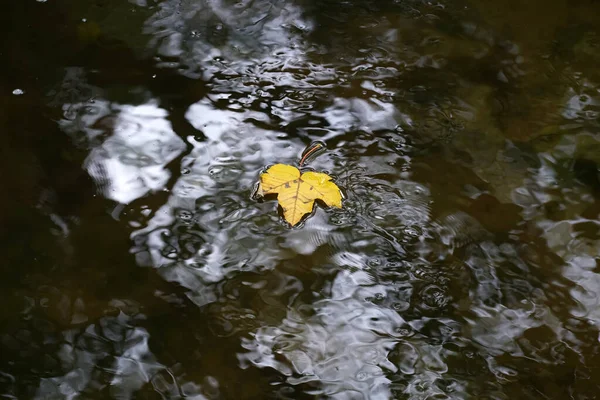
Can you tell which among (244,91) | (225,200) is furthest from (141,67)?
(225,200)

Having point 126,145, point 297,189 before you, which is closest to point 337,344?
point 297,189

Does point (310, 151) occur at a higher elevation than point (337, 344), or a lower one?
higher

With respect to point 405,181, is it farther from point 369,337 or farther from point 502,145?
point 369,337

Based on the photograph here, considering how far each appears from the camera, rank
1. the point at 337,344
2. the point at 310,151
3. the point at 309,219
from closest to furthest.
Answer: the point at 337,344 → the point at 309,219 → the point at 310,151

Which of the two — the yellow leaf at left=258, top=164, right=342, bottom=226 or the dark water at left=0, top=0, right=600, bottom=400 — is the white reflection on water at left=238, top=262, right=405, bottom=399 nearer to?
the dark water at left=0, top=0, right=600, bottom=400

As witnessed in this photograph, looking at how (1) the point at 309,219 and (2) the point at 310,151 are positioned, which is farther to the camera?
(2) the point at 310,151

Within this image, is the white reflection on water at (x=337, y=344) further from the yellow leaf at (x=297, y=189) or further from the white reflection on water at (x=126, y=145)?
the white reflection on water at (x=126, y=145)

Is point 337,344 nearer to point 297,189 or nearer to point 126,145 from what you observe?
point 297,189

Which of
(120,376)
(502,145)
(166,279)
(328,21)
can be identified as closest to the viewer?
(120,376)
